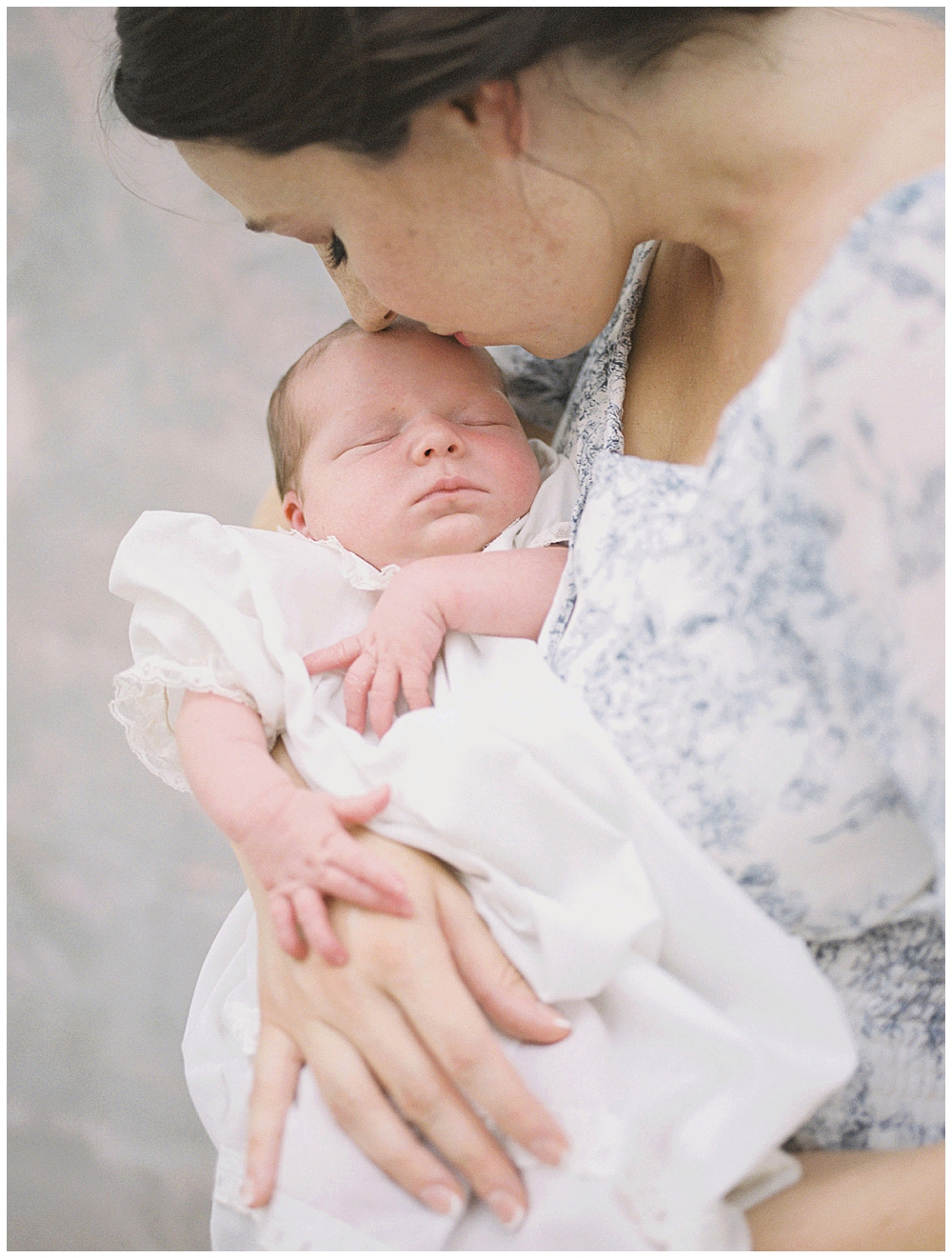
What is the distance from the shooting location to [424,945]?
2.54 ft

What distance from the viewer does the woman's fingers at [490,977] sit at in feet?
2.52

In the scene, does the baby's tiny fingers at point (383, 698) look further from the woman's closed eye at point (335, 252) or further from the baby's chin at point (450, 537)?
the woman's closed eye at point (335, 252)

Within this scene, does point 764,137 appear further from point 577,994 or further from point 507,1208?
point 507,1208

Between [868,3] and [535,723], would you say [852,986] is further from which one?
[868,3]

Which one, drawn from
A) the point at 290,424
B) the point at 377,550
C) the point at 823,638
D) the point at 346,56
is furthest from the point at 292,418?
the point at 823,638

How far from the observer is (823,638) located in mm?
703

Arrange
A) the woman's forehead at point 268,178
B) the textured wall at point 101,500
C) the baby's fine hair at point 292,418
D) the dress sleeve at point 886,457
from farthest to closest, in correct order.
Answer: the textured wall at point 101,500, the baby's fine hair at point 292,418, the woman's forehead at point 268,178, the dress sleeve at point 886,457

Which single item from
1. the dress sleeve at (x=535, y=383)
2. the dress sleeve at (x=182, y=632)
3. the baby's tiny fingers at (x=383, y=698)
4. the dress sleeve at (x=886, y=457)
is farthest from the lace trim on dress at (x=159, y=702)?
the dress sleeve at (x=535, y=383)

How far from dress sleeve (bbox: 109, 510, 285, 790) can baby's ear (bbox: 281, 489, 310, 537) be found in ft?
0.60

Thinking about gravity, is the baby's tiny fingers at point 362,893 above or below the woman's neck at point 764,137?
below

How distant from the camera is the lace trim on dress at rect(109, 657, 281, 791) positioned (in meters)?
0.92

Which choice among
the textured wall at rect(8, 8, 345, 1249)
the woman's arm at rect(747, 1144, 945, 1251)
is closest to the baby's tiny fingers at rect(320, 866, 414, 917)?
the woman's arm at rect(747, 1144, 945, 1251)

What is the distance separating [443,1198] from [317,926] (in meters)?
0.21

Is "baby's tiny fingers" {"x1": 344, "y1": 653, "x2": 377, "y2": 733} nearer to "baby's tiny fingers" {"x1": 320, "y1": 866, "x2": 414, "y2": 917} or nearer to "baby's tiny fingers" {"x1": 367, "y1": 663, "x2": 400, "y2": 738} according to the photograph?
"baby's tiny fingers" {"x1": 367, "y1": 663, "x2": 400, "y2": 738}
